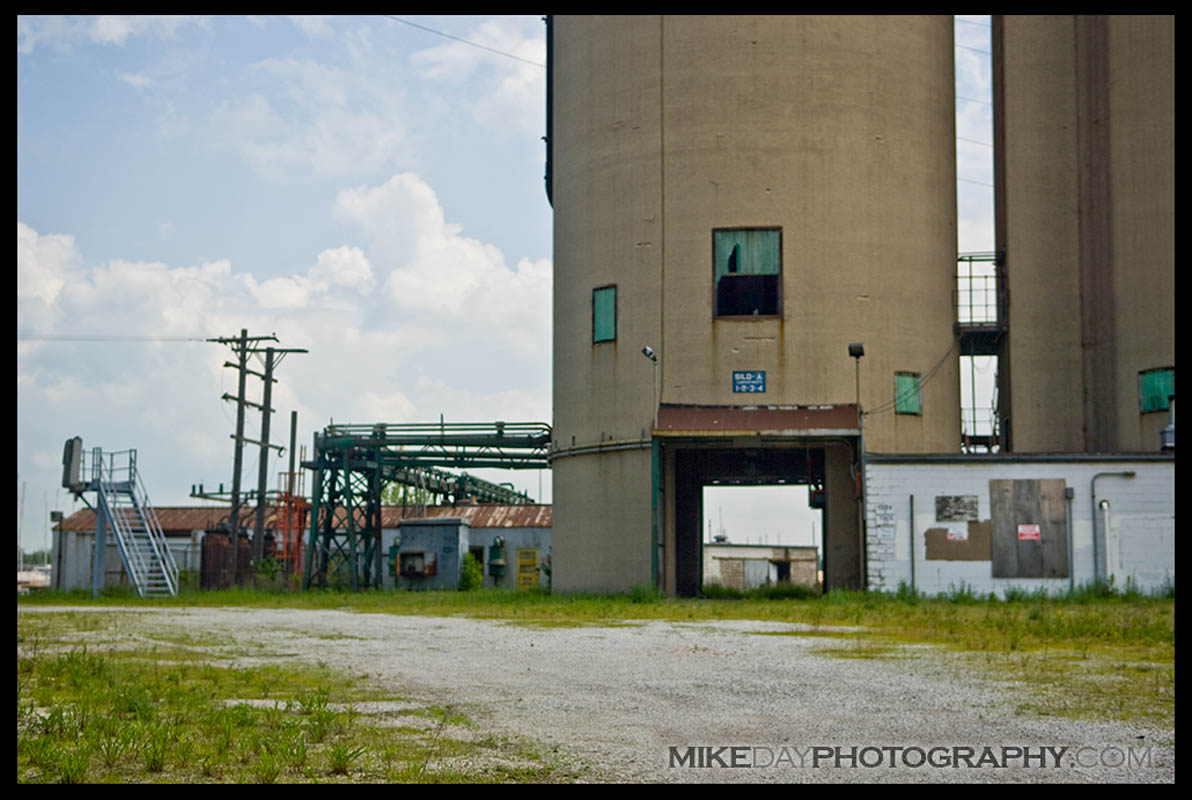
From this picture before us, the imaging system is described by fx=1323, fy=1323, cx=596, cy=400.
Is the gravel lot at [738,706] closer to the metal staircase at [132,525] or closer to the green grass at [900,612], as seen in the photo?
the green grass at [900,612]

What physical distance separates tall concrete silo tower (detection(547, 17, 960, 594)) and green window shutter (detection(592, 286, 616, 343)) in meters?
0.04

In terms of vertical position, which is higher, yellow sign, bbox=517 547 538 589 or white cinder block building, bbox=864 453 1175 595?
white cinder block building, bbox=864 453 1175 595

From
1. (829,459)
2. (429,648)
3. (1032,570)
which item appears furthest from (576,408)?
(429,648)

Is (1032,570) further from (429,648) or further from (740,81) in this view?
(429,648)

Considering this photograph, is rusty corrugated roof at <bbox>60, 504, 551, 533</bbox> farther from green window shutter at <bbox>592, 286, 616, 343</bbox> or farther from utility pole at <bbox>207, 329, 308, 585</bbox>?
green window shutter at <bbox>592, 286, 616, 343</bbox>

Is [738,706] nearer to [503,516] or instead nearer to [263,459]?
[263,459]

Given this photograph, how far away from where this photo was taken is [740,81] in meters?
28.5

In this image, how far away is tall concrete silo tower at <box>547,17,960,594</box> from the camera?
2795 centimetres

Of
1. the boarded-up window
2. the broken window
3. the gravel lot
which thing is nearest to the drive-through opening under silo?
the broken window

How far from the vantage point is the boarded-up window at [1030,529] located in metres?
24.2

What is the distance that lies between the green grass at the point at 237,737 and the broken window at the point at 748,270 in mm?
19346

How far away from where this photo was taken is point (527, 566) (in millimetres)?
52000

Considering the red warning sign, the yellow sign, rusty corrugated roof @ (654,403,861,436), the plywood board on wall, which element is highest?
rusty corrugated roof @ (654,403,861,436)

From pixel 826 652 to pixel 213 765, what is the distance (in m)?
7.58
